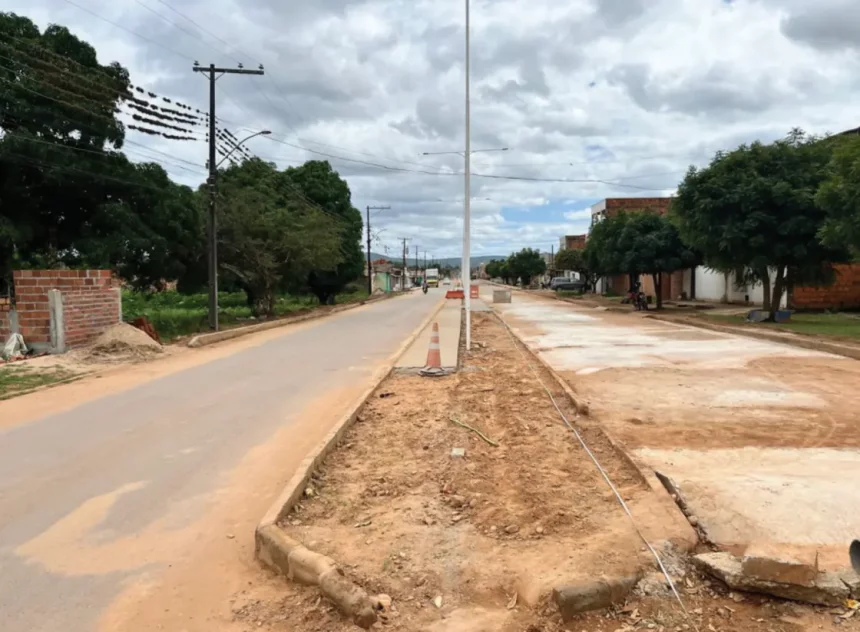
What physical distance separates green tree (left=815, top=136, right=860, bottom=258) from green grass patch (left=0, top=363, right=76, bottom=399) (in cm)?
1748

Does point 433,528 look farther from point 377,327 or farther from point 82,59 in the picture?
point 82,59

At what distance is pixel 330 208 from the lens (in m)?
46.1

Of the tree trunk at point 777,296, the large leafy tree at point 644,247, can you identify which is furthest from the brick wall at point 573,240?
the tree trunk at point 777,296

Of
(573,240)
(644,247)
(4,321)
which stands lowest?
(4,321)

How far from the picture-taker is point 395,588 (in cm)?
404

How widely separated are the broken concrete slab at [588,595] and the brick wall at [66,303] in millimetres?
15427

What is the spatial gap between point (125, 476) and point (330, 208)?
40739 millimetres

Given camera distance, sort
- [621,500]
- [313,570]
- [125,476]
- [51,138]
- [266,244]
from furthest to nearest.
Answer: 1. [266,244]
2. [51,138]
3. [125,476]
4. [621,500]
5. [313,570]

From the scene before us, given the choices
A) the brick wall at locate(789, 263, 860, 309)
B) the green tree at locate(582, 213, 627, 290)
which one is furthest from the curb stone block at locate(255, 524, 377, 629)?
the green tree at locate(582, 213, 627, 290)

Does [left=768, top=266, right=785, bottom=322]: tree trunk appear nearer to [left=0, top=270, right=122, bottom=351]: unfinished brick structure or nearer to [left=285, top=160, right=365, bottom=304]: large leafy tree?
[left=0, top=270, right=122, bottom=351]: unfinished brick structure

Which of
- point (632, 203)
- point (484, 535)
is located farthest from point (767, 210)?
point (632, 203)

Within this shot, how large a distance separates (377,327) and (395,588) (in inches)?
891

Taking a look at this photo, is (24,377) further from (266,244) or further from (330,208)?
(330,208)

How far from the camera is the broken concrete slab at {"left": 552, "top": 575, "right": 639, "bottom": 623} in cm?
372
